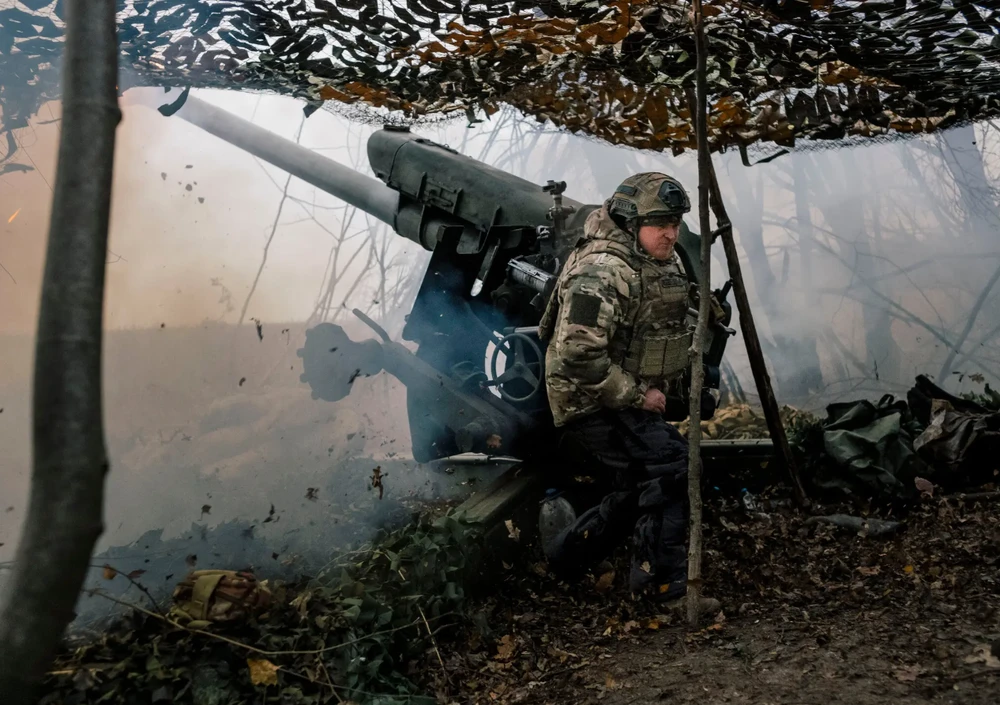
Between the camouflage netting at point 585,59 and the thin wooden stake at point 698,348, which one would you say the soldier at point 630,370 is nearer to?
the thin wooden stake at point 698,348

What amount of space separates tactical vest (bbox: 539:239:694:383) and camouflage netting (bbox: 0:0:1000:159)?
1342 mm

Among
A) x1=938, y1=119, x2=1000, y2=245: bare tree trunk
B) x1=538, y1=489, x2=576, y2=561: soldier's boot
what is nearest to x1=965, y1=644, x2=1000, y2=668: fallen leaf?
x1=538, y1=489, x2=576, y2=561: soldier's boot

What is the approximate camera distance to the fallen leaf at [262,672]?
3.29 m

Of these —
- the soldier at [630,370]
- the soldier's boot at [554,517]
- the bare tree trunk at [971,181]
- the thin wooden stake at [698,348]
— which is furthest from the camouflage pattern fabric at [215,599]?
the bare tree trunk at [971,181]

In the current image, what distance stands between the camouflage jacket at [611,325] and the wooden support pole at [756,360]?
48 cm

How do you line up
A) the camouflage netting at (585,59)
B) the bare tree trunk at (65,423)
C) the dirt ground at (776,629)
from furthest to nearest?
the camouflage netting at (585,59)
the dirt ground at (776,629)
the bare tree trunk at (65,423)

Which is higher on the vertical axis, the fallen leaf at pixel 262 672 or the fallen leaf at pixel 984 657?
the fallen leaf at pixel 984 657

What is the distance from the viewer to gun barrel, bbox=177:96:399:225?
7.11 m

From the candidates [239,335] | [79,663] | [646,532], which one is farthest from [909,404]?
[239,335]

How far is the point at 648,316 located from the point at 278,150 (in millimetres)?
4368

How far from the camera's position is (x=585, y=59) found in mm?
5262

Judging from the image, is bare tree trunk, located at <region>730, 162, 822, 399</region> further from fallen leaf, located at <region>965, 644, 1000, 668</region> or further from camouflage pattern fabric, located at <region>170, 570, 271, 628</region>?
camouflage pattern fabric, located at <region>170, 570, 271, 628</region>

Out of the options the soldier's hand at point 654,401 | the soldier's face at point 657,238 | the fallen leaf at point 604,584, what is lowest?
the fallen leaf at point 604,584

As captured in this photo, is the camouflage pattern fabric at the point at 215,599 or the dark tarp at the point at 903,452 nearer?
the camouflage pattern fabric at the point at 215,599
